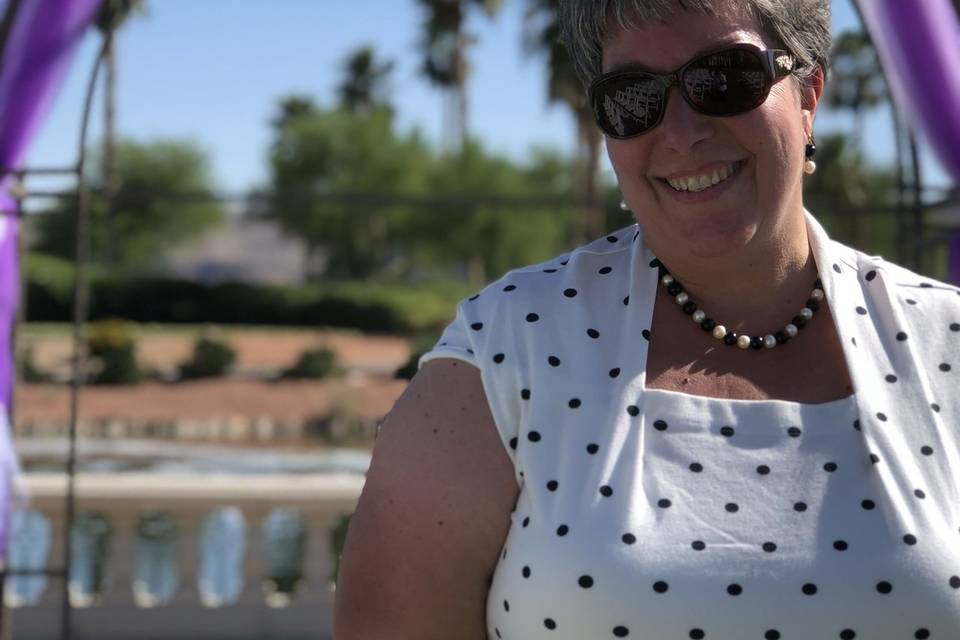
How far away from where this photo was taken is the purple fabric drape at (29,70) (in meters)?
3.68

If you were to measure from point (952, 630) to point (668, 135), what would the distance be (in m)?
0.62

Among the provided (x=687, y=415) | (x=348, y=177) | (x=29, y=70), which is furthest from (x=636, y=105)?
(x=348, y=177)

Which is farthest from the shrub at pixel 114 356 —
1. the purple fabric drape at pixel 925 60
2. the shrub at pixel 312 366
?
the purple fabric drape at pixel 925 60

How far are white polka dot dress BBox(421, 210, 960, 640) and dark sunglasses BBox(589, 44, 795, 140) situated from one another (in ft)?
0.62

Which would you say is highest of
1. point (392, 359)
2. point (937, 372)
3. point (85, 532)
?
point (937, 372)

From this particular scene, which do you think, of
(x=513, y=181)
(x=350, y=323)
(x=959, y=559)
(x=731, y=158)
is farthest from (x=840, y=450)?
(x=513, y=181)

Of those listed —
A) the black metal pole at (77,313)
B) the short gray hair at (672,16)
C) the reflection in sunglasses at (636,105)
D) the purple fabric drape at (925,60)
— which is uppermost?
the purple fabric drape at (925,60)

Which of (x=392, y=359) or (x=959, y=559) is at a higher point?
(x=959, y=559)

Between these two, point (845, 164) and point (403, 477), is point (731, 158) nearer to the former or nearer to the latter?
point (403, 477)

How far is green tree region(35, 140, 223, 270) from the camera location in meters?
42.1

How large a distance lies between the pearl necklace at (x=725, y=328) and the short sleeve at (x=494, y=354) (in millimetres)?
220

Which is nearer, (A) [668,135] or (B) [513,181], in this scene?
(A) [668,135]

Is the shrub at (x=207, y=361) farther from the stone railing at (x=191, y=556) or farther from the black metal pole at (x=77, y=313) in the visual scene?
the black metal pole at (x=77, y=313)

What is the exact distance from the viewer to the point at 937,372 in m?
1.40
